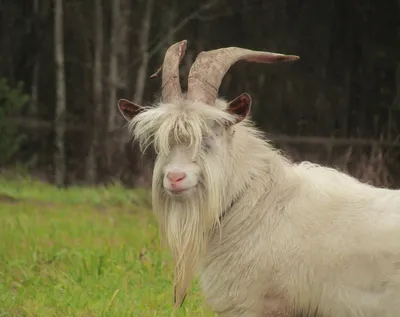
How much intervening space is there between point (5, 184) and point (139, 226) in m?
4.96

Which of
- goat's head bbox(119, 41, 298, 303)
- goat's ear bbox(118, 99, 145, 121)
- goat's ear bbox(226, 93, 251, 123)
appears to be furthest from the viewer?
goat's ear bbox(118, 99, 145, 121)

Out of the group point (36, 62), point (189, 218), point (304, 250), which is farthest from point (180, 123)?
point (36, 62)

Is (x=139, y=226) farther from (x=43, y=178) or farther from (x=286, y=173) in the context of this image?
(x=43, y=178)

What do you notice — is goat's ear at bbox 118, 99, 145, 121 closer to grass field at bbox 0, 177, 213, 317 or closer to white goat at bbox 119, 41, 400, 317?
white goat at bbox 119, 41, 400, 317

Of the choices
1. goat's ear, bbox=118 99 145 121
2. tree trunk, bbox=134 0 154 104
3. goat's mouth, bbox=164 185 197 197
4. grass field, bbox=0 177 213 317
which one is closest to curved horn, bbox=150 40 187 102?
goat's ear, bbox=118 99 145 121

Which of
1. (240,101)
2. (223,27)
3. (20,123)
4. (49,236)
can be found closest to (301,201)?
(240,101)

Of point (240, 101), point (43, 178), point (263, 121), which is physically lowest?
point (43, 178)

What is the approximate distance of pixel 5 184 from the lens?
51.1 feet

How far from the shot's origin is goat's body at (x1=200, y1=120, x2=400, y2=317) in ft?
17.8

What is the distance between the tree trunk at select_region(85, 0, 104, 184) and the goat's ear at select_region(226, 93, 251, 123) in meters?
11.6

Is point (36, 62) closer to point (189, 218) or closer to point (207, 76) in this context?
point (207, 76)

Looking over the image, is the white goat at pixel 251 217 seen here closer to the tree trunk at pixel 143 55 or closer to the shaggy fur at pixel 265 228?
the shaggy fur at pixel 265 228

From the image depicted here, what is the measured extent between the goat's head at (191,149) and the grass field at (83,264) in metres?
1.27

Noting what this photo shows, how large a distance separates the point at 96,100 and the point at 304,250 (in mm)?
12827
